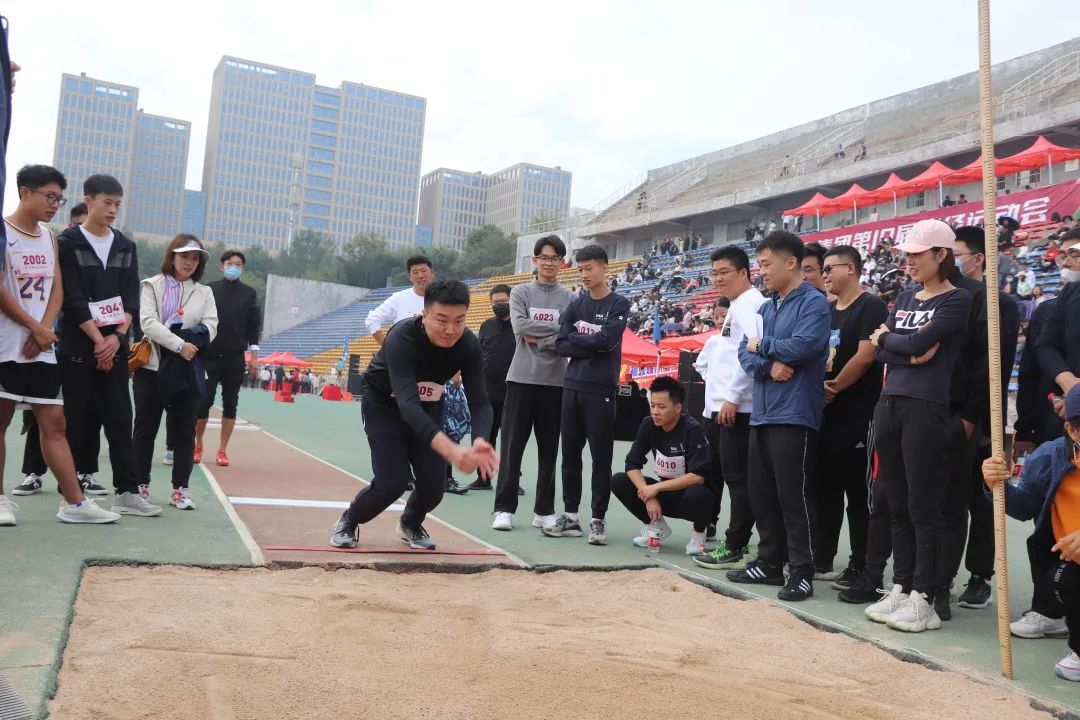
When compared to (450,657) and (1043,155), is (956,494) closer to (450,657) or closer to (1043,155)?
(450,657)

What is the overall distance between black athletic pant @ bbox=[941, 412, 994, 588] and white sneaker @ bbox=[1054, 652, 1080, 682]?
703 millimetres

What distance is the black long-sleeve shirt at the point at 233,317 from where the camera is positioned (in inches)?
284

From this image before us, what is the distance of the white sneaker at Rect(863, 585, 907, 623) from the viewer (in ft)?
12.2

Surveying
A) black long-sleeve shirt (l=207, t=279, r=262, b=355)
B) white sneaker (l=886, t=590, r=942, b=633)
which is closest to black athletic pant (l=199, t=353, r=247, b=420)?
black long-sleeve shirt (l=207, t=279, r=262, b=355)

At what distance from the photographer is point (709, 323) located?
75.8ft

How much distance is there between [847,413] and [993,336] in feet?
4.56

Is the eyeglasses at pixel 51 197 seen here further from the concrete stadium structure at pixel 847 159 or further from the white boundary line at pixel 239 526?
the concrete stadium structure at pixel 847 159

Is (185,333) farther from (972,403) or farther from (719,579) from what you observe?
(972,403)

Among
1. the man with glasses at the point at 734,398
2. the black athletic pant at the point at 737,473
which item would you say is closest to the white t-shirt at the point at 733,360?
the man with glasses at the point at 734,398

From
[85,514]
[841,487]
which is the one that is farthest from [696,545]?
[85,514]

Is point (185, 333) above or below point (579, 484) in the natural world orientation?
above

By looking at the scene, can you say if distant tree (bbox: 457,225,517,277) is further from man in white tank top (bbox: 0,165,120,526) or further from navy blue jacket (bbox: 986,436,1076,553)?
navy blue jacket (bbox: 986,436,1076,553)

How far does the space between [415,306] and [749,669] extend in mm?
4696

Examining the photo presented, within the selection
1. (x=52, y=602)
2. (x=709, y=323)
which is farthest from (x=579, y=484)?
(x=709, y=323)
